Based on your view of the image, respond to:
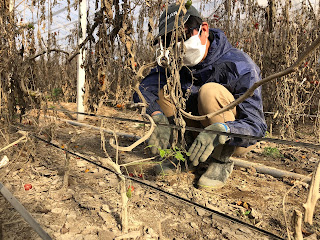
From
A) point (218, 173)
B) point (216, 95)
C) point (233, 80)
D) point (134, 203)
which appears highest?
point (233, 80)

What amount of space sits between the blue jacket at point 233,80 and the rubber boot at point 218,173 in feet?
0.64

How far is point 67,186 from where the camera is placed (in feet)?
5.34

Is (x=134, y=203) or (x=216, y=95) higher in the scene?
(x=216, y=95)

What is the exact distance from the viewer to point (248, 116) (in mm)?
1591

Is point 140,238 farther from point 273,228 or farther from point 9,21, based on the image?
point 9,21

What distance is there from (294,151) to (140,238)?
2.05 metres

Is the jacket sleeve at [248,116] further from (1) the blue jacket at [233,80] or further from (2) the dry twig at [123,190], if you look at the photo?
(2) the dry twig at [123,190]

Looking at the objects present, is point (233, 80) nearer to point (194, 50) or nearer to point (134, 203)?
point (194, 50)

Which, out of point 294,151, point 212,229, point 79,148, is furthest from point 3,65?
point 294,151

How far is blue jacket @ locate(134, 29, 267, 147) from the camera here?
156 cm

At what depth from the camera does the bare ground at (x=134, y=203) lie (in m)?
1.22

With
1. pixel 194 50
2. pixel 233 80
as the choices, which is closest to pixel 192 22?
pixel 194 50

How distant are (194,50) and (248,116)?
0.57 meters

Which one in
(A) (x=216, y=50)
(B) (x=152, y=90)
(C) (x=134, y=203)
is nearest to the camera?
(C) (x=134, y=203)
